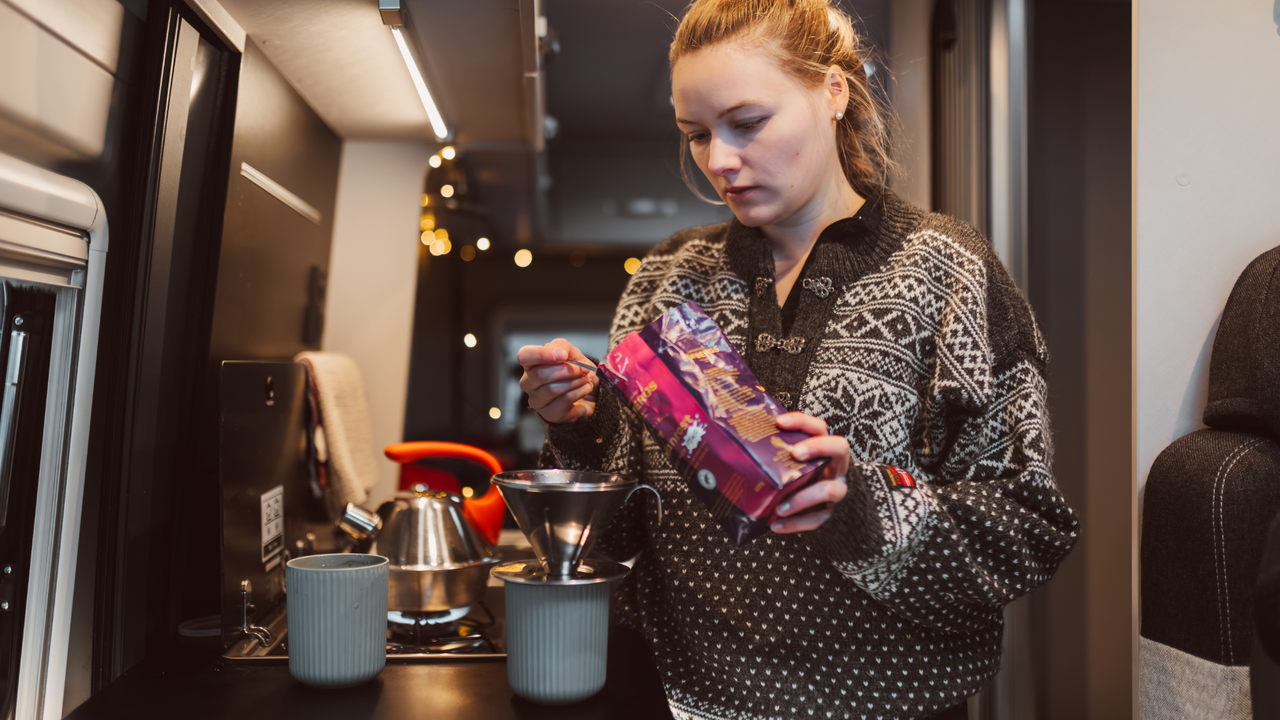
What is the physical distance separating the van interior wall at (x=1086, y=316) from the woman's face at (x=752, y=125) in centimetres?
105

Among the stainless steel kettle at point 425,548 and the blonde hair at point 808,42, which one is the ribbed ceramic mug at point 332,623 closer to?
the stainless steel kettle at point 425,548

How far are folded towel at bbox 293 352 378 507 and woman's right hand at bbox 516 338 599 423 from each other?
62 centimetres

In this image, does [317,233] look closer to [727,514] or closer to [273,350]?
[273,350]

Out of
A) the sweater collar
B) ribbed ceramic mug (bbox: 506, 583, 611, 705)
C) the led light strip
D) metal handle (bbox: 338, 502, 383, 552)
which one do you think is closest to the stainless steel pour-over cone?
ribbed ceramic mug (bbox: 506, 583, 611, 705)

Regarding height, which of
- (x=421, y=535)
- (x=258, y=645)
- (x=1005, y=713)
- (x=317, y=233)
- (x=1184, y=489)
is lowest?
(x=1005, y=713)

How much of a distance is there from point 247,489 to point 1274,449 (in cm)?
116

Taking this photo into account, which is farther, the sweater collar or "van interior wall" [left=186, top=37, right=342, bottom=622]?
"van interior wall" [left=186, top=37, right=342, bottom=622]

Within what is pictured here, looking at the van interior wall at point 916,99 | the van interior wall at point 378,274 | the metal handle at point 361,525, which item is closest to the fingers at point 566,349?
the metal handle at point 361,525

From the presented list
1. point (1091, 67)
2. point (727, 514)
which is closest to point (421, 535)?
point (727, 514)

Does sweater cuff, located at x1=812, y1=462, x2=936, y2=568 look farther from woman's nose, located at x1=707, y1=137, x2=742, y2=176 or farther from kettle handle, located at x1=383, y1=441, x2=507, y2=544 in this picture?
kettle handle, located at x1=383, y1=441, x2=507, y2=544

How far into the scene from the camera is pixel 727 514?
24.5 inches

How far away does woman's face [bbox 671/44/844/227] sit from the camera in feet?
2.48

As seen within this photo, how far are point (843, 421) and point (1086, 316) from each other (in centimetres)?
115

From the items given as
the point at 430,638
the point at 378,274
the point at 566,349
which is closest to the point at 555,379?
the point at 566,349
